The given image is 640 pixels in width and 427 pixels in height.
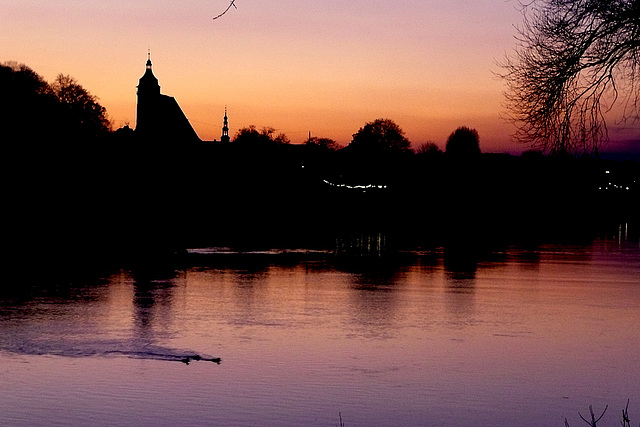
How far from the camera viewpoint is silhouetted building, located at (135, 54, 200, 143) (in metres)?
129

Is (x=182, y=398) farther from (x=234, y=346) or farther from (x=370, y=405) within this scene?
(x=234, y=346)

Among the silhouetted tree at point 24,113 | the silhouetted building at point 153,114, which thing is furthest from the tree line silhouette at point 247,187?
the silhouetted building at point 153,114

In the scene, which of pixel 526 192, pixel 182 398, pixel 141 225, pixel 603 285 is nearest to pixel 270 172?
pixel 141 225

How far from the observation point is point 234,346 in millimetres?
17453

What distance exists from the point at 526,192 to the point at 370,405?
142 metres

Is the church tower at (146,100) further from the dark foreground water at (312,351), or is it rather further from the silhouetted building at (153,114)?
the dark foreground water at (312,351)

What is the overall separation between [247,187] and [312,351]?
80985 mm

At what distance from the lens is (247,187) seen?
9775cm

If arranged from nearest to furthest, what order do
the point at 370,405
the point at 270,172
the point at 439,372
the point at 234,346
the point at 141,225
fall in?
the point at 370,405
the point at 439,372
the point at 234,346
the point at 141,225
the point at 270,172

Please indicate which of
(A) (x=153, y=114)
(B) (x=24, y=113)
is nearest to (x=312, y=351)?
(B) (x=24, y=113)

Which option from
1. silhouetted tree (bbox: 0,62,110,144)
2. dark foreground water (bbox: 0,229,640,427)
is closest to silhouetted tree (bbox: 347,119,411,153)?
silhouetted tree (bbox: 0,62,110,144)

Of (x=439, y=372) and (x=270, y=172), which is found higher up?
(x=270, y=172)

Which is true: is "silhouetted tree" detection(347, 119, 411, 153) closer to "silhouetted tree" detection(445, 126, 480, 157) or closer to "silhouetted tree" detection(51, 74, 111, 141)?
"silhouetted tree" detection(445, 126, 480, 157)

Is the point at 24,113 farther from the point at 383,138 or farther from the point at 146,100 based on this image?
the point at 383,138
